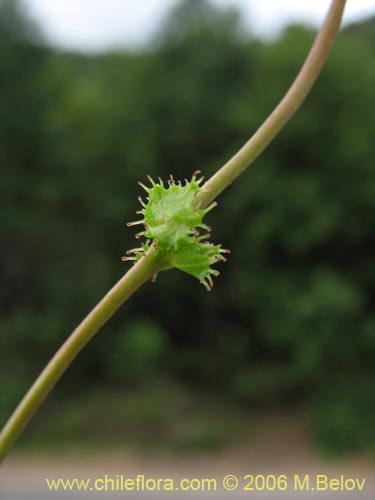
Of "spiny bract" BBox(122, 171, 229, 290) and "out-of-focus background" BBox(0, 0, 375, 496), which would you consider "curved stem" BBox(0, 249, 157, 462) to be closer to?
"spiny bract" BBox(122, 171, 229, 290)

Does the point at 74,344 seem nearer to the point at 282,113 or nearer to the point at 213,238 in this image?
the point at 282,113

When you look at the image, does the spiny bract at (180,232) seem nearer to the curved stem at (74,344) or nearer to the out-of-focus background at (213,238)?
the curved stem at (74,344)

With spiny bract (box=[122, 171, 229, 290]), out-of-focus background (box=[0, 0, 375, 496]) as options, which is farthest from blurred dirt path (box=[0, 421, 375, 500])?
spiny bract (box=[122, 171, 229, 290])

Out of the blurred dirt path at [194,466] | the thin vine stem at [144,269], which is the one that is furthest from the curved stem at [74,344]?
the blurred dirt path at [194,466]

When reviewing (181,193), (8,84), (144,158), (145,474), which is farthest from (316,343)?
(181,193)

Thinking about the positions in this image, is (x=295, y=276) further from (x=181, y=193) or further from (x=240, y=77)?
(x=181, y=193)

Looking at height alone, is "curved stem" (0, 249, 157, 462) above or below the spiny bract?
below

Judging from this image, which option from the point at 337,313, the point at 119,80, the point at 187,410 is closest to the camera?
the point at 337,313
